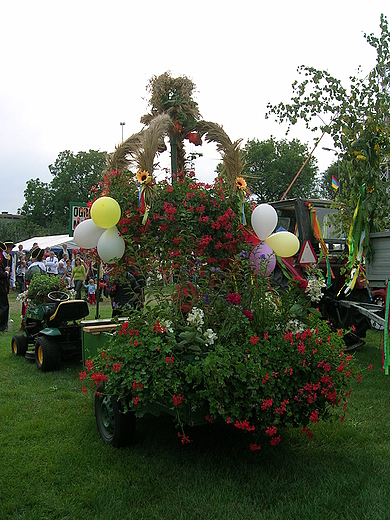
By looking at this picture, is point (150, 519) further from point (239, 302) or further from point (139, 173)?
point (139, 173)

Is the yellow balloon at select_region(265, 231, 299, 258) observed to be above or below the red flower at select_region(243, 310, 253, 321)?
above

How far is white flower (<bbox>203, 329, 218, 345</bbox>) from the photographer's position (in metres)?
3.59

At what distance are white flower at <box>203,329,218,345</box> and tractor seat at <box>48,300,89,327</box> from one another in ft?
11.7

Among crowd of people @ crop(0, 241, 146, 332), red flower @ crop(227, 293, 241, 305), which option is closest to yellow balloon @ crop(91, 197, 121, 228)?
crowd of people @ crop(0, 241, 146, 332)

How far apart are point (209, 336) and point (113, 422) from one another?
3.90 ft

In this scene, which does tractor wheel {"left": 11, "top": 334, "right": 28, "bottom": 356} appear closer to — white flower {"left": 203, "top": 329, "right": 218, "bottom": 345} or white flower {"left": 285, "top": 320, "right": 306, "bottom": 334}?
white flower {"left": 203, "top": 329, "right": 218, "bottom": 345}

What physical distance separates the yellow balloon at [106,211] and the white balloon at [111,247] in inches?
5.1

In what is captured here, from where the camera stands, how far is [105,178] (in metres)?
4.68

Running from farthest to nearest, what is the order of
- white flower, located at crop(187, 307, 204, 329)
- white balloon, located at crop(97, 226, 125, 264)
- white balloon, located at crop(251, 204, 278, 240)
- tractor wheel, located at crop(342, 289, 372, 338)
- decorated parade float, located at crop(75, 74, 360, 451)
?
tractor wheel, located at crop(342, 289, 372, 338) → white balloon, located at crop(251, 204, 278, 240) → white balloon, located at crop(97, 226, 125, 264) → white flower, located at crop(187, 307, 204, 329) → decorated parade float, located at crop(75, 74, 360, 451)

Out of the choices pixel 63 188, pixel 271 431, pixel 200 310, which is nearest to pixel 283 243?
pixel 200 310

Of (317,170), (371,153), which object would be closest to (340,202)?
(371,153)

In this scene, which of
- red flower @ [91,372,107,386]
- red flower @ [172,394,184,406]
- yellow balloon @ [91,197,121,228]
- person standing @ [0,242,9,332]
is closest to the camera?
red flower @ [172,394,184,406]

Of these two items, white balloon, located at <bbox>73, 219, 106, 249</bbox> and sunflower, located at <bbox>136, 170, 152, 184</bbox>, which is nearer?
sunflower, located at <bbox>136, 170, 152, 184</bbox>

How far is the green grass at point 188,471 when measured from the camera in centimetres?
308
